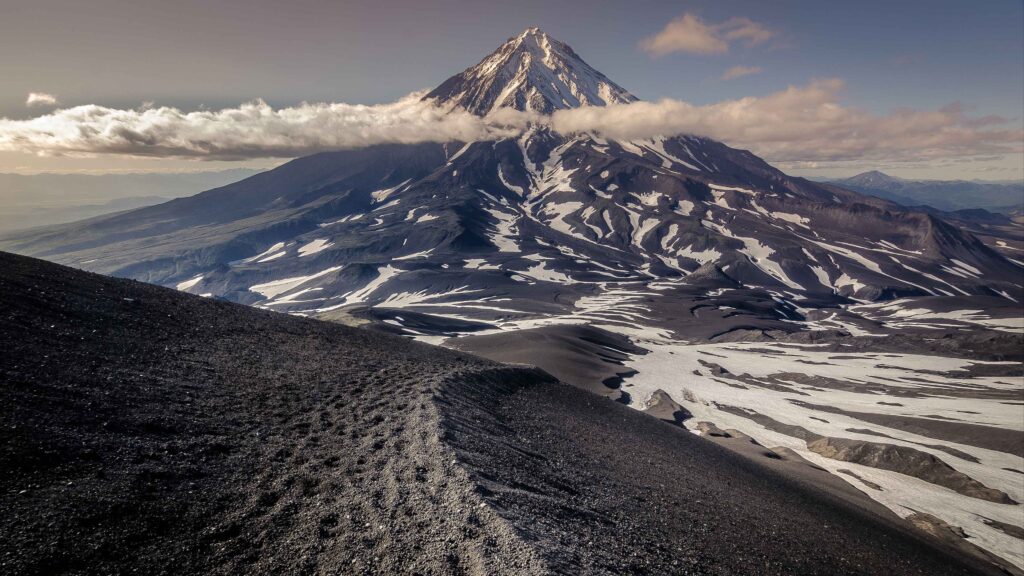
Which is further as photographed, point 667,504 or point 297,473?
point 667,504

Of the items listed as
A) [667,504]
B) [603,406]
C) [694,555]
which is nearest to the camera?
[694,555]

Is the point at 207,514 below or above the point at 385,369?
above

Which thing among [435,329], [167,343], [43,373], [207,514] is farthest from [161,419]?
[435,329]

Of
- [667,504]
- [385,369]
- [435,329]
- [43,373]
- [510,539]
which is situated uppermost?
[43,373]

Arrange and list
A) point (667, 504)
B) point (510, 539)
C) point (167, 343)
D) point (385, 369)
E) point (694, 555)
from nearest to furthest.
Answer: point (510, 539), point (694, 555), point (667, 504), point (167, 343), point (385, 369)

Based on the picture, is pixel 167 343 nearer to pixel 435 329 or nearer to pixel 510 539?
pixel 510 539

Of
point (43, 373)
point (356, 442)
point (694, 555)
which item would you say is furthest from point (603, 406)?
point (43, 373)
